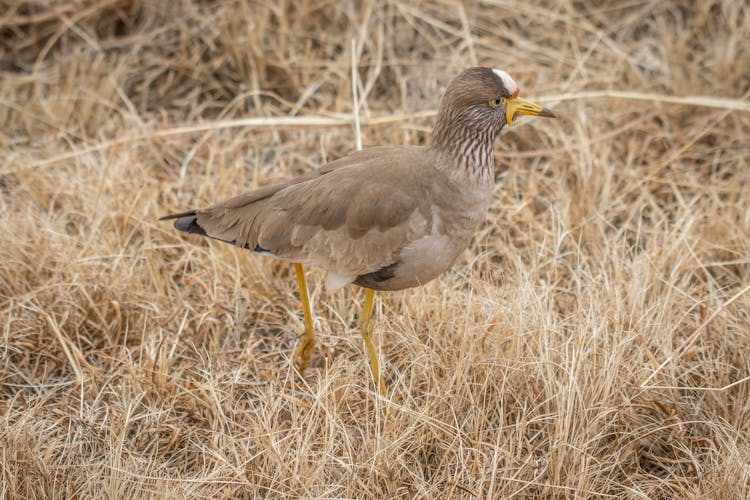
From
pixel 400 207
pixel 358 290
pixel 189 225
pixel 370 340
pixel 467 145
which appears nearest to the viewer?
pixel 400 207

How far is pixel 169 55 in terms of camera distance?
5.13 meters

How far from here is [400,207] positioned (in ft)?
9.20

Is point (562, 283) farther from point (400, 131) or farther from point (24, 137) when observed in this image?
point (24, 137)

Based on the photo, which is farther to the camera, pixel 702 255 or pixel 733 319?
pixel 702 255

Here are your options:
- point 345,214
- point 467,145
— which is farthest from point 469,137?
point 345,214

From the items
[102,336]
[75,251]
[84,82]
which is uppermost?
[84,82]

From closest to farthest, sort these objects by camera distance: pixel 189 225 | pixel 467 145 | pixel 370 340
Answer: pixel 467 145, pixel 370 340, pixel 189 225

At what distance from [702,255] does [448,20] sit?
2.33m

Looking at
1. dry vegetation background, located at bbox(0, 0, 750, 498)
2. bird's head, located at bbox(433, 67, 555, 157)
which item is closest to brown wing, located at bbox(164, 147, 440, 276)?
bird's head, located at bbox(433, 67, 555, 157)

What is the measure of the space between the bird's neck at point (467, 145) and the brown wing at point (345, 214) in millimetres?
86

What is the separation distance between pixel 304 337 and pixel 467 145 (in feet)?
3.23

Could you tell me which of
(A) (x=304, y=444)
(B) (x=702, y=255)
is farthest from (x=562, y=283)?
(A) (x=304, y=444)

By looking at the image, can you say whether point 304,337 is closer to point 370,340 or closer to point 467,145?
point 370,340

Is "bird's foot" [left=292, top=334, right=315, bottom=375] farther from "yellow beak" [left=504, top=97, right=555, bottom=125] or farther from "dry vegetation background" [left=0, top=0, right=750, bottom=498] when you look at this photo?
"yellow beak" [left=504, top=97, right=555, bottom=125]
